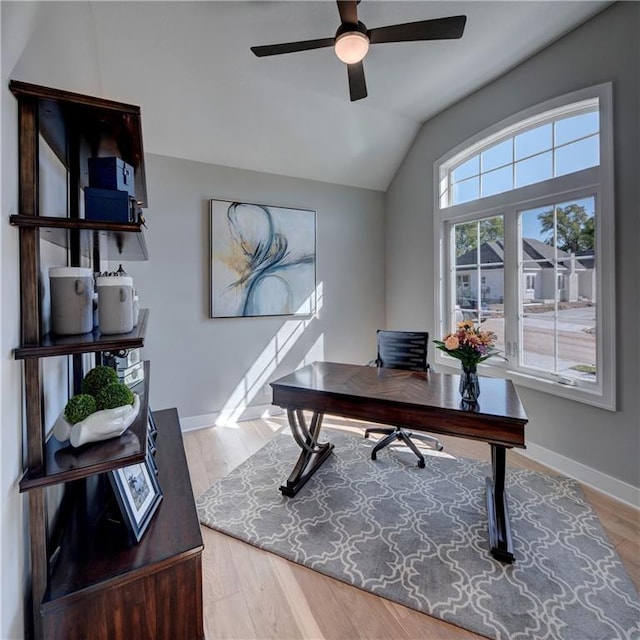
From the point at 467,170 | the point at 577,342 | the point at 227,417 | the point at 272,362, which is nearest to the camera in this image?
the point at 577,342

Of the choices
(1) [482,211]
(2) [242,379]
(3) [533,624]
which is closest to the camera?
(3) [533,624]

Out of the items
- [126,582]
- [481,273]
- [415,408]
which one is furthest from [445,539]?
[481,273]

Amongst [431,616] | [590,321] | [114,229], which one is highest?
[114,229]

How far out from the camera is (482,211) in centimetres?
340

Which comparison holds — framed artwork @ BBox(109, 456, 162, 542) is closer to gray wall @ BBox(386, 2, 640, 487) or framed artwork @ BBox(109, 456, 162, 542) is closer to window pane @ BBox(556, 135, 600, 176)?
gray wall @ BBox(386, 2, 640, 487)

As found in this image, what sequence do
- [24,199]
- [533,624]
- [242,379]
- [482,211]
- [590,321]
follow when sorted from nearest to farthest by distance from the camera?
[24,199], [533,624], [590,321], [482,211], [242,379]

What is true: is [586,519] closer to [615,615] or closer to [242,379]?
[615,615]

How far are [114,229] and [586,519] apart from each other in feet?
9.71

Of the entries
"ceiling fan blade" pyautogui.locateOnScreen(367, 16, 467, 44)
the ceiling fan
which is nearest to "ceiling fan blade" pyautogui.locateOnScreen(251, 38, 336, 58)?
the ceiling fan

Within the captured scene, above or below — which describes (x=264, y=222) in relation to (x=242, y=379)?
above

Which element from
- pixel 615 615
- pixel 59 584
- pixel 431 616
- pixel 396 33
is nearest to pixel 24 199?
pixel 59 584

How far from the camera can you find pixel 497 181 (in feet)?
10.8

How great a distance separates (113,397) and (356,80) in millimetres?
2294

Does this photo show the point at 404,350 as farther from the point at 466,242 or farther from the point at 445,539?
the point at 445,539
